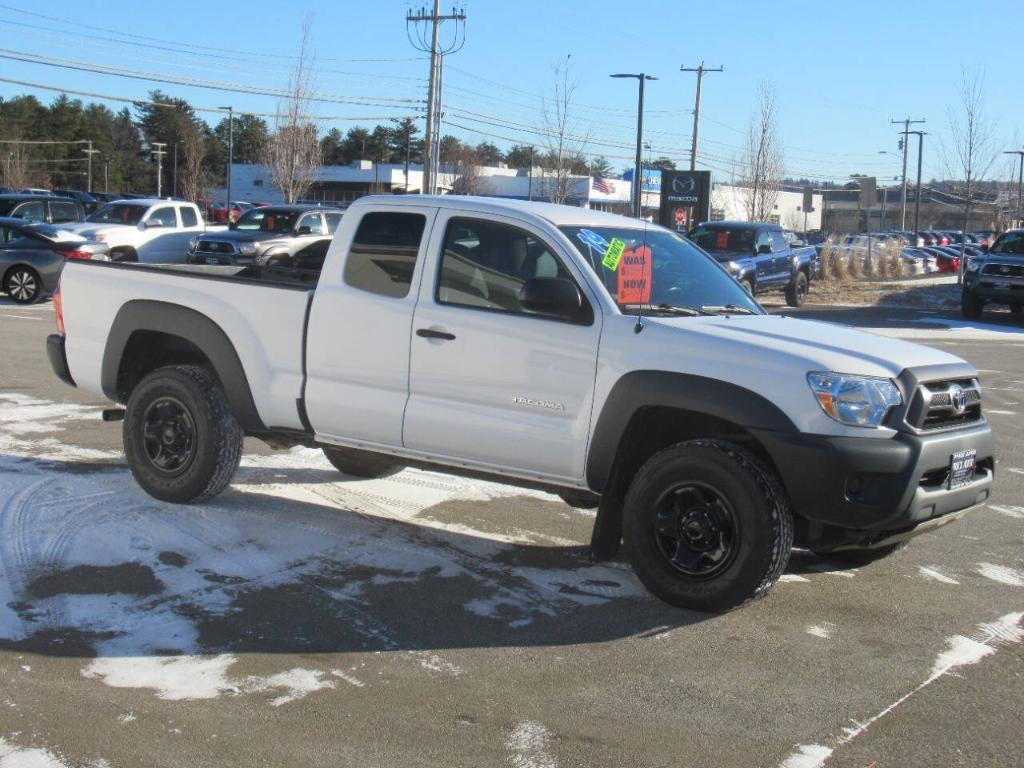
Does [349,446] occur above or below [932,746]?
above

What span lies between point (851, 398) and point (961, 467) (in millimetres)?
742

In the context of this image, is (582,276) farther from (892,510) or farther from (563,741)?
(563,741)

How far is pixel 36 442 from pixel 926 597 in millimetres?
6244

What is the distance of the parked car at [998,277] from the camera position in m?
23.0

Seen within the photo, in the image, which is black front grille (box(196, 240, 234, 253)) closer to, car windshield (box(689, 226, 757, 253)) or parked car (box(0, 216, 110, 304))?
parked car (box(0, 216, 110, 304))

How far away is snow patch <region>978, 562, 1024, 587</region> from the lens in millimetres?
6141

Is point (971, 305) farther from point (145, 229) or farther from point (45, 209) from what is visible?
point (45, 209)

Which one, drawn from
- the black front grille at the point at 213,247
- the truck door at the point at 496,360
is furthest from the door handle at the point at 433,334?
the black front grille at the point at 213,247

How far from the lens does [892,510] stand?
16.3 ft

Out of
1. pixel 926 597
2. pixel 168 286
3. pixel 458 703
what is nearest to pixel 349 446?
pixel 168 286

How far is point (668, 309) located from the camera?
582 cm

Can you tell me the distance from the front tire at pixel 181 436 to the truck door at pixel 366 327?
27.2 inches

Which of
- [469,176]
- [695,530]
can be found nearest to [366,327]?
[695,530]

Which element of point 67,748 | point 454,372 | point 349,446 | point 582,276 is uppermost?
point 582,276
